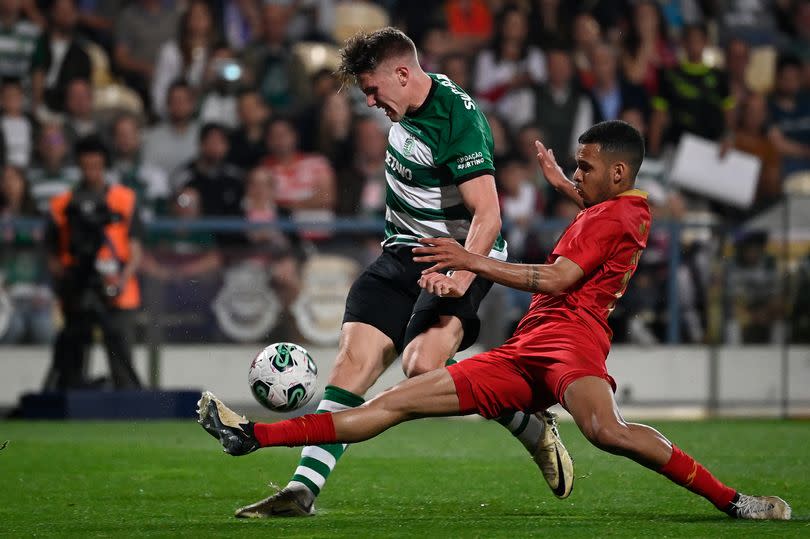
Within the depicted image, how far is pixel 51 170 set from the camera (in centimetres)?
1445

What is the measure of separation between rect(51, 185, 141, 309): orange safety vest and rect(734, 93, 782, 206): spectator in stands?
6.81 m

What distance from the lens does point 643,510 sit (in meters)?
6.59

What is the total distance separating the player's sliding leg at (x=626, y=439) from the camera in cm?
584

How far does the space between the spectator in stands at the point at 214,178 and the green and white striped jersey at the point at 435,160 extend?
7.48m

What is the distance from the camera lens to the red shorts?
19.4 feet

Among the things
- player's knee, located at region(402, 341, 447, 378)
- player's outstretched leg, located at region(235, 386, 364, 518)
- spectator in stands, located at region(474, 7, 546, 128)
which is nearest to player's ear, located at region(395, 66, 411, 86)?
player's knee, located at region(402, 341, 447, 378)

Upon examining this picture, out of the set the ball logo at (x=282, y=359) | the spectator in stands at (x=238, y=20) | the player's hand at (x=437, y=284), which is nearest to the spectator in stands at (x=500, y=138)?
the spectator in stands at (x=238, y=20)

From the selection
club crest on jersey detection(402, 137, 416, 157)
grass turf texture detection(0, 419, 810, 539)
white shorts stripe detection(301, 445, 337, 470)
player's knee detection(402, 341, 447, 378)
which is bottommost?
grass turf texture detection(0, 419, 810, 539)

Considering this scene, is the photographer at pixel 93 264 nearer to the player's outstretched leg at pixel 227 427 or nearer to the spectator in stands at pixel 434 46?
the spectator in stands at pixel 434 46

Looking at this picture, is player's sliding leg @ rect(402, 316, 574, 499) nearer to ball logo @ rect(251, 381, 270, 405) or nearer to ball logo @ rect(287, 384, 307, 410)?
ball logo @ rect(287, 384, 307, 410)

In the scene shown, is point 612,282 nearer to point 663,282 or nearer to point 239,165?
point 663,282

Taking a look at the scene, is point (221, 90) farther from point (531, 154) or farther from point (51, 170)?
point (531, 154)

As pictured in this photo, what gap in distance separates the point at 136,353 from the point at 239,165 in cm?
242

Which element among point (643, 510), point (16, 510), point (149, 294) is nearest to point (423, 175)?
point (643, 510)
